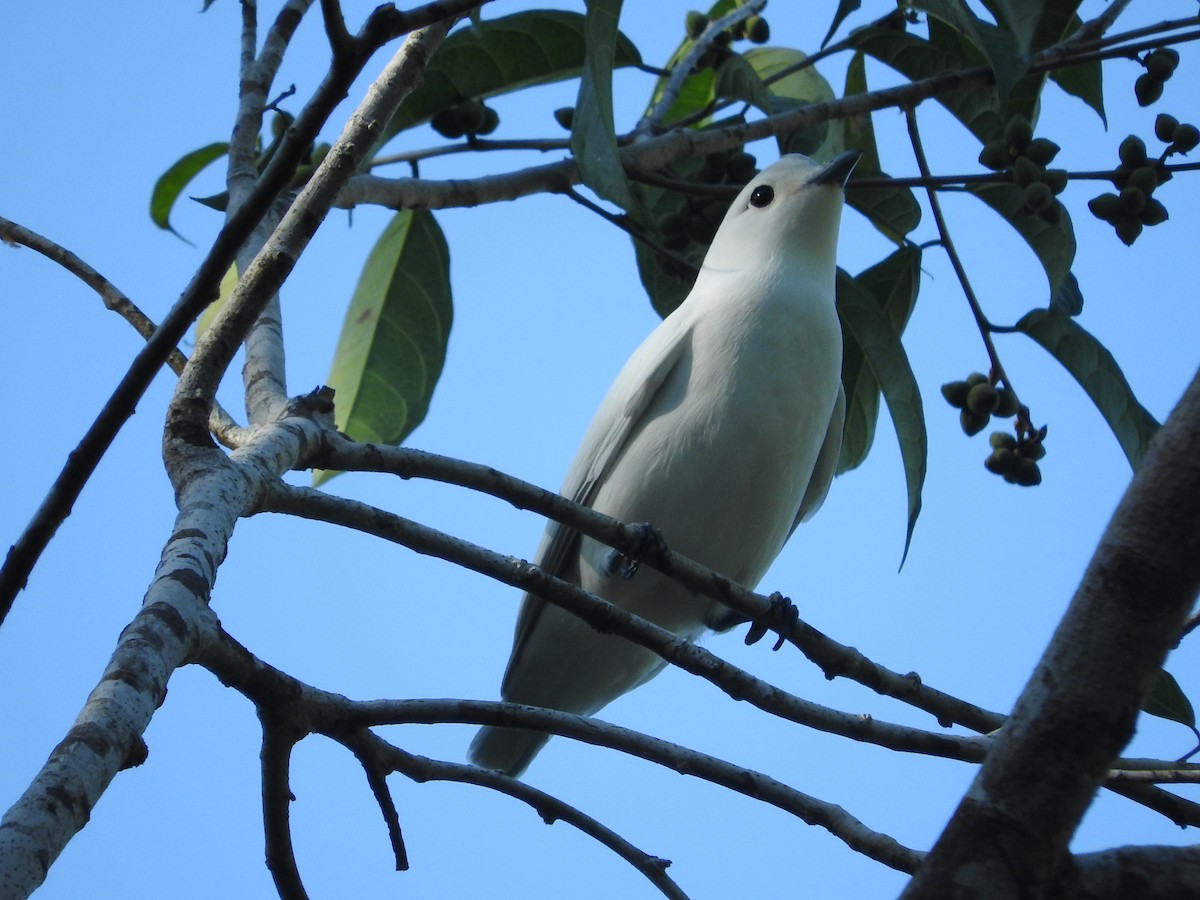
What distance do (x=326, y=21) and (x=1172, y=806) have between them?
1793mm

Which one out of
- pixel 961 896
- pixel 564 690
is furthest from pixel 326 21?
pixel 564 690

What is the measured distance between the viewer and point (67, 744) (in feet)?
4.31

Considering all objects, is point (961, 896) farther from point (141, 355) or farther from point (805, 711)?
point (141, 355)

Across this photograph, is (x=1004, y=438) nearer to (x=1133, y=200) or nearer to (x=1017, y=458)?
(x=1017, y=458)

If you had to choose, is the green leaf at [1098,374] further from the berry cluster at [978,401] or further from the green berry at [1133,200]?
the green berry at [1133,200]

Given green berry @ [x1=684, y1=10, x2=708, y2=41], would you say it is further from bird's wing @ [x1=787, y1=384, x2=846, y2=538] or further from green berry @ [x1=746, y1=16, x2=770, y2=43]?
bird's wing @ [x1=787, y1=384, x2=846, y2=538]

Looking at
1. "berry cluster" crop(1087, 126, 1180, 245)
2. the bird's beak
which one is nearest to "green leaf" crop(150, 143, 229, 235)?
the bird's beak

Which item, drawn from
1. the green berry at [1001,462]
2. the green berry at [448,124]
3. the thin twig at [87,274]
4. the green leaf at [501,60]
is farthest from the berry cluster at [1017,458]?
the thin twig at [87,274]

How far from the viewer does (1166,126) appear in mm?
3273

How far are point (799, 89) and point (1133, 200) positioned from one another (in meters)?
1.25

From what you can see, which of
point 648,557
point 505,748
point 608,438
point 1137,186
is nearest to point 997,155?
point 1137,186

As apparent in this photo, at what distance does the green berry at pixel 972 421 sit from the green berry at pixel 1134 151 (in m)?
0.72

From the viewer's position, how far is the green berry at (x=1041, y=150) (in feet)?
10.8

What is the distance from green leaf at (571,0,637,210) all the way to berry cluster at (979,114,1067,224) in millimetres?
1160
